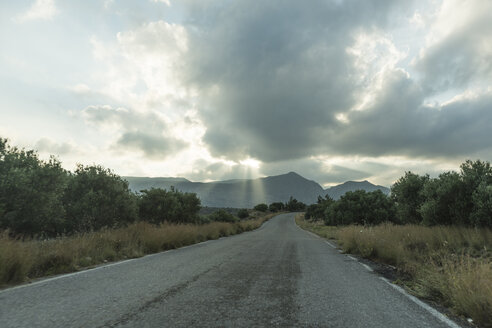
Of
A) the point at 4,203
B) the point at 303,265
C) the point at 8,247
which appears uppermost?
the point at 4,203

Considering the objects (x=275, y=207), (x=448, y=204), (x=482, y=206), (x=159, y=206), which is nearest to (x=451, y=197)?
(x=448, y=204)

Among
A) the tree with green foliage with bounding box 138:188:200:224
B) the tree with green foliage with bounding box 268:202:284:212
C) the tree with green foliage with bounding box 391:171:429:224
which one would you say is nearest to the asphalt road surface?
the tree with green foliage with bounding box 391:171:429:224

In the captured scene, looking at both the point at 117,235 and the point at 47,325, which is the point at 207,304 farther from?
the point at 117,235

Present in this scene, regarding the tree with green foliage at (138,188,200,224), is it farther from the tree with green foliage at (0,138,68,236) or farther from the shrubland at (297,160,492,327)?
the shrubland at (297,160,492,327)

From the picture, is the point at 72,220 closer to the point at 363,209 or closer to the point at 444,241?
the point at 444,241

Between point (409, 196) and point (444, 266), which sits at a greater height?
point (409, 196)

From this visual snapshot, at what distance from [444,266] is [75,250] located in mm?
9143

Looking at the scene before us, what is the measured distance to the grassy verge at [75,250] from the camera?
5.64 metres

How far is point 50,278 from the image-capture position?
18.9 feet

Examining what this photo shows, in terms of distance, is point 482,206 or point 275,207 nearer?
point 482,206

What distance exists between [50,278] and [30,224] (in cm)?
1699

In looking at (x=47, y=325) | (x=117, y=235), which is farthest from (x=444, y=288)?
(x=117, y=235)

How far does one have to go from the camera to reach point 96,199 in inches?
920

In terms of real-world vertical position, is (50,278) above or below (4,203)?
below
